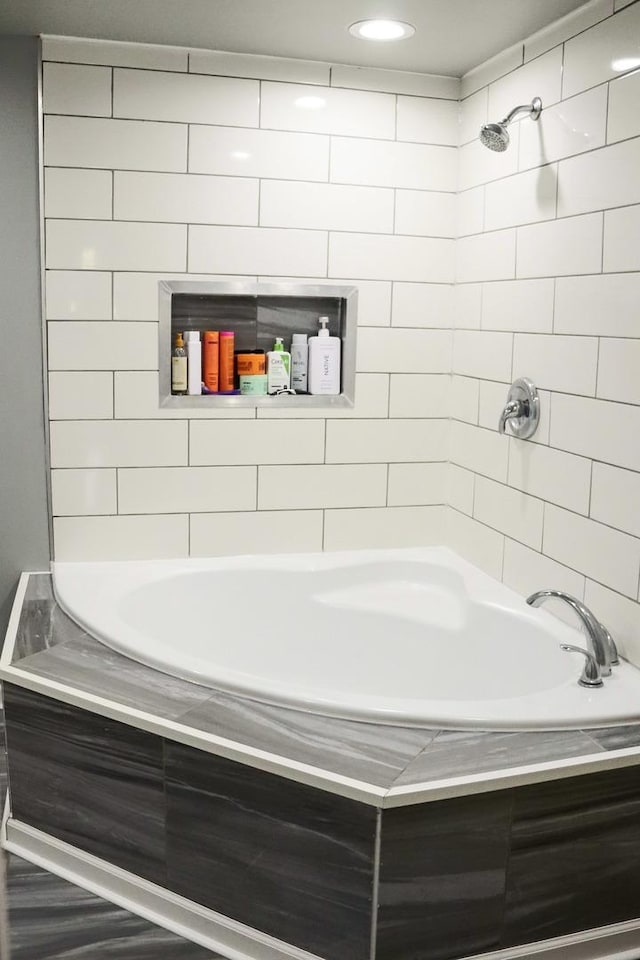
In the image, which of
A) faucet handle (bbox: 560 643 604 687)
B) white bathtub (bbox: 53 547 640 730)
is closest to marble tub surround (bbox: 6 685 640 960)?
faucet handle (bbox: 560 643 604 687)

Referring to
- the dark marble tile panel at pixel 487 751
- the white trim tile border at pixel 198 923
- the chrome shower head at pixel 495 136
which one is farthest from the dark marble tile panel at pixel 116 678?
the chrome shower head at pixel 495 136

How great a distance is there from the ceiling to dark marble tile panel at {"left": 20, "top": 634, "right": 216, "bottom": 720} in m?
1.68

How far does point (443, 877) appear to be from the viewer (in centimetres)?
183

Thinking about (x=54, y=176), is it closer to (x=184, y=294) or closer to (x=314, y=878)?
(x=184, y=294)

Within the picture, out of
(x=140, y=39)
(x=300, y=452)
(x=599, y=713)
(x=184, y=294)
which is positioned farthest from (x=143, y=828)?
(x=140, y=39)

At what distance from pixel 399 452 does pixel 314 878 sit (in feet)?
5.24

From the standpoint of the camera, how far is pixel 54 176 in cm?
276

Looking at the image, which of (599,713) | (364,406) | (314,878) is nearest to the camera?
(314,878)

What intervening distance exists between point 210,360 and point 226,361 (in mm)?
52

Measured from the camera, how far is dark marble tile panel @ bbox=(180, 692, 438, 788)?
1838mm

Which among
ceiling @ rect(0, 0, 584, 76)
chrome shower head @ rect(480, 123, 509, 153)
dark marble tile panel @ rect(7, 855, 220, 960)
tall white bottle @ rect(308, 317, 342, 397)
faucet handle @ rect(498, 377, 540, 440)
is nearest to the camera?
dark marble tile panel @ rect(7, 855, 220, 960)

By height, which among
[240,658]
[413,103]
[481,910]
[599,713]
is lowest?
[481,910]

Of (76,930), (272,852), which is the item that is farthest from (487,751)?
(76,930)

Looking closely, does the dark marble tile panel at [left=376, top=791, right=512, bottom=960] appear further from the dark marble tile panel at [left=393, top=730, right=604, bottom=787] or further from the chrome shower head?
the chrome shower head
